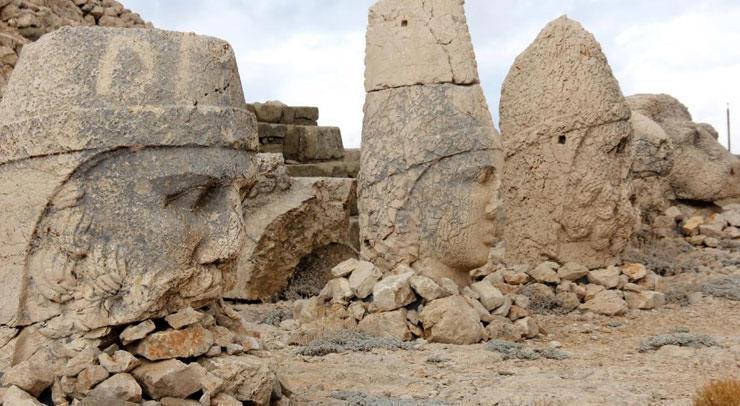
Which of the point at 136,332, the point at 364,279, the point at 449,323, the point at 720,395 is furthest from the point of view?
the point at 364,279

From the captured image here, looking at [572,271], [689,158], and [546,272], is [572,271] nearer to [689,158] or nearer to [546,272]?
[546,272]

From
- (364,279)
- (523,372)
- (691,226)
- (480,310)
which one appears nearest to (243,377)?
(523,372)

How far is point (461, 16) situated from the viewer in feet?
23.5

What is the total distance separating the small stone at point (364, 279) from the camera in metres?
6.82

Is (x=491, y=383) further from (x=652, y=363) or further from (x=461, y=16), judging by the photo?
(x=461, y=16)

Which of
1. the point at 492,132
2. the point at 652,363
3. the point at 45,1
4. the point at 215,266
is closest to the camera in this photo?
the point at 215,266

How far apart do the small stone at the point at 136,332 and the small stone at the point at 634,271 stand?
5921mm

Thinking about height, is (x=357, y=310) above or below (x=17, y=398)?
below

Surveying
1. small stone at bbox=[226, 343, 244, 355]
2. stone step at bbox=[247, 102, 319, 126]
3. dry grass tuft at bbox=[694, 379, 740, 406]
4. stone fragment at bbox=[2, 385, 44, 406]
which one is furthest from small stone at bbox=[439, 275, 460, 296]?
stone step at bbox=[247, 102, 319, 126]

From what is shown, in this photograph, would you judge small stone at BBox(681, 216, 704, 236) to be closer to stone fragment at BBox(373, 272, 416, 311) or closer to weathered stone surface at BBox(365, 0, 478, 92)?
weathered stone surface at BBox(365, 0, 478, 92)

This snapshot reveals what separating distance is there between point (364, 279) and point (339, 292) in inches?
9.6

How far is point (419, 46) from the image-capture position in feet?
22.9

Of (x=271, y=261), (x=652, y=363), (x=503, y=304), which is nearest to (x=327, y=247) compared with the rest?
(x=271, y=261)

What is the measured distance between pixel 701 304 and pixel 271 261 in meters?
4.18
